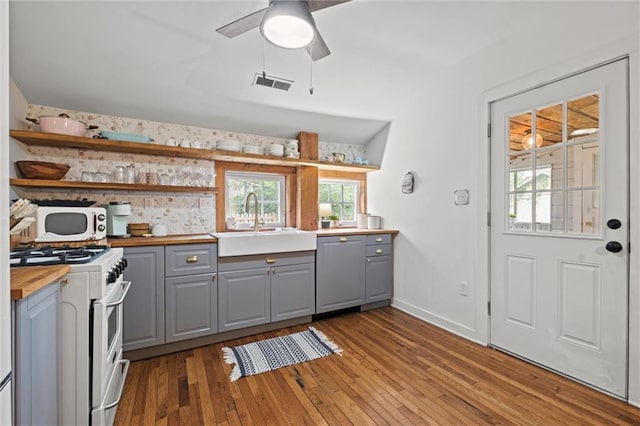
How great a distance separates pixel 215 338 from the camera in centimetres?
260

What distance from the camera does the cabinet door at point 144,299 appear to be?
2230 millimetres

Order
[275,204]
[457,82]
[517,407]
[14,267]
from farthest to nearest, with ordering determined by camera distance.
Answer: [275,204] → [457,82] → [517,407] → [14,267]

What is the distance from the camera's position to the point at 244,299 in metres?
2.69

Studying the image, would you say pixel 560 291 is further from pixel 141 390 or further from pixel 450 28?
pixel 141 390

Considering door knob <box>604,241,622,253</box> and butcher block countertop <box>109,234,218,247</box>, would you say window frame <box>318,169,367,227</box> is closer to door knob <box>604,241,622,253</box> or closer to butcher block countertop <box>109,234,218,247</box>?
butcher block countertop <box>109,234,218,247</box>

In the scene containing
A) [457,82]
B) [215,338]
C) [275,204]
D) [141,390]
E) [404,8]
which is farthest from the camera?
[275,204]

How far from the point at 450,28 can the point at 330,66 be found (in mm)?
988

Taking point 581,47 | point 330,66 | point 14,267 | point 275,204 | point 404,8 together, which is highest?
point 404,8

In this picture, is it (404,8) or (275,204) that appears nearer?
(404,8)

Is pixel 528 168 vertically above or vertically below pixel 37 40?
below

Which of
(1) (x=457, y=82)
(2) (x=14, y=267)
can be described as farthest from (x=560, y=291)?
(2) (x=14, y=267)

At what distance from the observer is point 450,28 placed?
2.30 meters

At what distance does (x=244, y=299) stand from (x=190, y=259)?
607 millimetres

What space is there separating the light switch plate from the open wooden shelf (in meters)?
2.32
